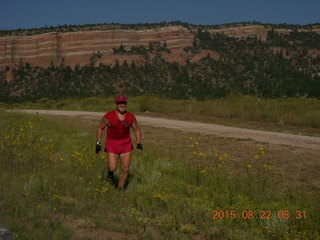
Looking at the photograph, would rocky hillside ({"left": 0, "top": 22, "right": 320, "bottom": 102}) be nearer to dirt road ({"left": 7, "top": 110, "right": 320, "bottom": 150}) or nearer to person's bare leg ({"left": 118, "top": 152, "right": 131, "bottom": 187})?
dirt road ({"left": 7, "top": 110, "right": 320, "bottom": 150})

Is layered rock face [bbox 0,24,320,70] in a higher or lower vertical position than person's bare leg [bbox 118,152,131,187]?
higher

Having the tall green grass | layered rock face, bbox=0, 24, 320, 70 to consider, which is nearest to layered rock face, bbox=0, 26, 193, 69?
layered rock face, bbox=0, 24, 320, 70

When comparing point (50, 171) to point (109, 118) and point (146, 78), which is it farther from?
point (146, 78)

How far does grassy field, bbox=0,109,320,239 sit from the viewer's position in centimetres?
548

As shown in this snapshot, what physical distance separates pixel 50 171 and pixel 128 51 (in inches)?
3988

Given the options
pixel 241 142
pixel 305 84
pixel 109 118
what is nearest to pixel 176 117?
pixel 241 142

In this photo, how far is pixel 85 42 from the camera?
370ft

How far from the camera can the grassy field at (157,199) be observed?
5.48m

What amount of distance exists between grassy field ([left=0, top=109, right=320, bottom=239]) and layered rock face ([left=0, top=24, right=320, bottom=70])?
99.0 metres

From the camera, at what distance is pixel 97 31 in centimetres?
11438
